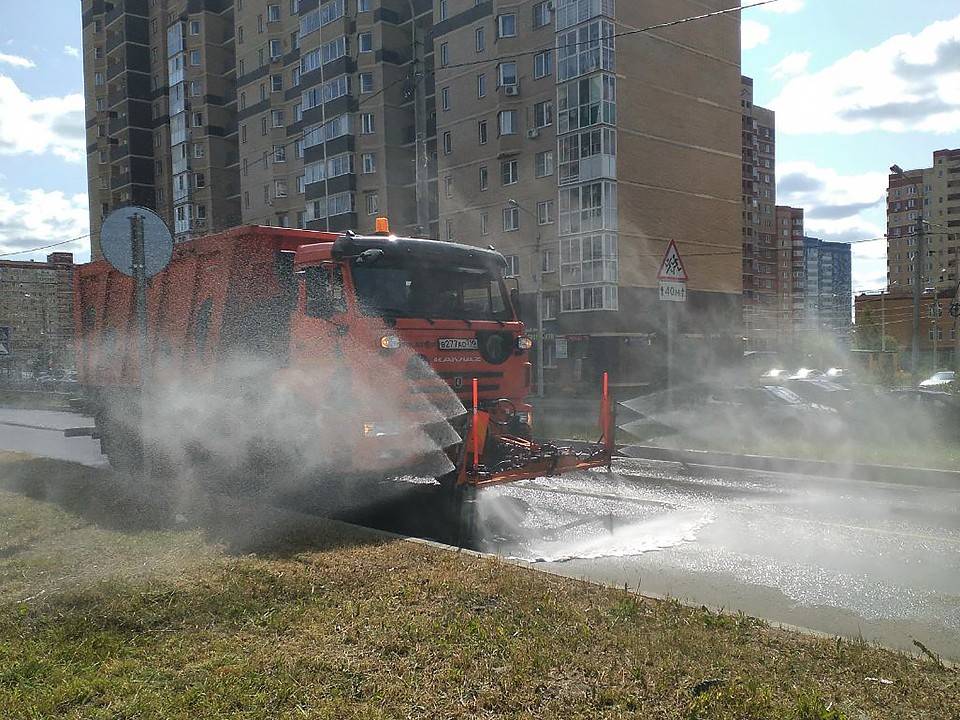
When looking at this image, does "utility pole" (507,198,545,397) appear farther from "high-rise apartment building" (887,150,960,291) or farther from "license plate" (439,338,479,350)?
"high-rise apartment building" (887,150,960,291)

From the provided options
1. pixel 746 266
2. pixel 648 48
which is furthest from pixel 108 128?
Result: pixel 746 266

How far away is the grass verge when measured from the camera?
3.43 m

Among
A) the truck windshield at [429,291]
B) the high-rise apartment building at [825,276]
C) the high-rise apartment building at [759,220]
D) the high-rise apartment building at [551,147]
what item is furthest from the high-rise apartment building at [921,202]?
the truck windshield at [429,291]

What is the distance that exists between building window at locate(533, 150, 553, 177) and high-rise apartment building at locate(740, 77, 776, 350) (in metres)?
42.8

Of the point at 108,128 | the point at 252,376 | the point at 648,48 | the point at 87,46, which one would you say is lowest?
the point at 252,376

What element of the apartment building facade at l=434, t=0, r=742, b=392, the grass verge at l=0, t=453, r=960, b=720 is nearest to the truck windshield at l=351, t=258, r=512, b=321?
the grass verge at l=0, t=453, r=960, b=720

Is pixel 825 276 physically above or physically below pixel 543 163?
above

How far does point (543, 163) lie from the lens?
1594 inches

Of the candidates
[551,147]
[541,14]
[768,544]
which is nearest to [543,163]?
[551,147]

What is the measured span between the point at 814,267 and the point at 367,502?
18641 centimetres

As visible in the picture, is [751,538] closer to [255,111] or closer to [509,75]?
[509,75]

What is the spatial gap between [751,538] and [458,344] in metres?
3.37

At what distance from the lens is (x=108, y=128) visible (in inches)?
2712

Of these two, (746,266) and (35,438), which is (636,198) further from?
(746,266)
